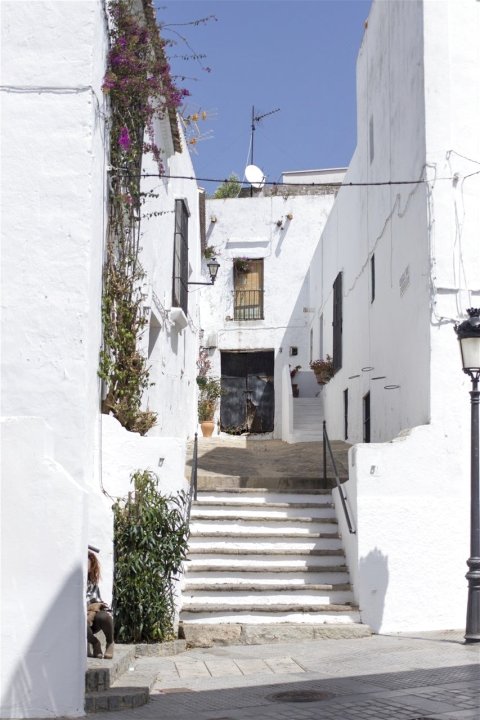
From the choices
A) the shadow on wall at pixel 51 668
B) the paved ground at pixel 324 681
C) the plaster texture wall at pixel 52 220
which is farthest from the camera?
the plaster texture wall at pixel 52 220

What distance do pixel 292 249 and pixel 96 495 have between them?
56.1ft

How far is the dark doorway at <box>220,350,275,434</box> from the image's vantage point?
24.8 m

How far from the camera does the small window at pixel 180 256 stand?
51.3 feet

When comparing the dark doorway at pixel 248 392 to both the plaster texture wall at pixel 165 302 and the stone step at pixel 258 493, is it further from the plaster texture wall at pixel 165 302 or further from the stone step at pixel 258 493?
the stone step at pixel 258 493

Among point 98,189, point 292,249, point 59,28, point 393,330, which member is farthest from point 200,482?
point 292,249

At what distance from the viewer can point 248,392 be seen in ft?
81.7

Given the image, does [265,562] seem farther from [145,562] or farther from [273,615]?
[145,562]

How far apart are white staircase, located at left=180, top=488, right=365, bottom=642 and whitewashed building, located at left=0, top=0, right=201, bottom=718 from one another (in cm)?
195

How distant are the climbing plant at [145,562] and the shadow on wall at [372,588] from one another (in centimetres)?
212

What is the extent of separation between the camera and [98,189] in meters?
8.73

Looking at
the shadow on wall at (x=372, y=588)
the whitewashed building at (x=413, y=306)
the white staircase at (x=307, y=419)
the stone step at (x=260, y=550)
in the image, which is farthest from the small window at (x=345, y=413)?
the shadow on wall at (x=372, y=588)

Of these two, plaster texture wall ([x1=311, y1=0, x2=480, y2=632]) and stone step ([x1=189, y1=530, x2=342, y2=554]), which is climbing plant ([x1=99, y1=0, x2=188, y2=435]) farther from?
plaster texture wall ([x1=311, y1=0, x2=480, y2=632])

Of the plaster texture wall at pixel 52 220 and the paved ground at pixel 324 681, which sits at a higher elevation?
the plaster texture wall at pixel 52 220

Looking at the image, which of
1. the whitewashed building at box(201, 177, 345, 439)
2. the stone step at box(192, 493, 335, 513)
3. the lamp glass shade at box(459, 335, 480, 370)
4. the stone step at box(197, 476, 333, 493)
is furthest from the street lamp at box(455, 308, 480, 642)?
the whitewashed building at box(201, 177, 345, 439)
